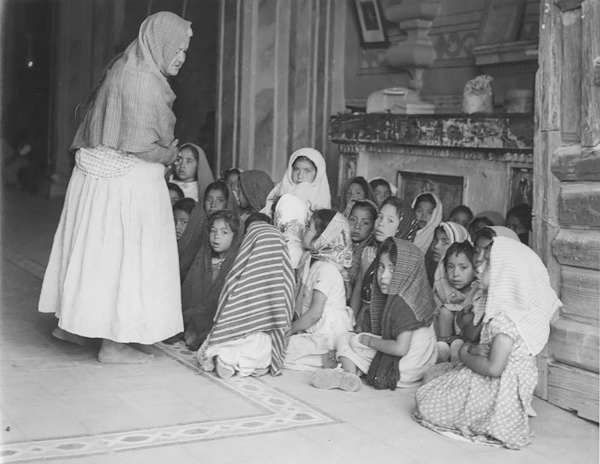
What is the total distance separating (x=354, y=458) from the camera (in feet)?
13.3

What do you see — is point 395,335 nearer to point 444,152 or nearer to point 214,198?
point 214,198

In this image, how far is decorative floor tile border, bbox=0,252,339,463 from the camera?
3.98 meters

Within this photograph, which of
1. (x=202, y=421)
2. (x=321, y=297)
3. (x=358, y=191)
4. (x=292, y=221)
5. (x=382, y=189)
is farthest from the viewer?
(x=382, y=189)

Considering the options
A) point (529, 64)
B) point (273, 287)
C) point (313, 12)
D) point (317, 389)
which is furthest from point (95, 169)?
point (313, 12)

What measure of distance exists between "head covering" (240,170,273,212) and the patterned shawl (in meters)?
2.25

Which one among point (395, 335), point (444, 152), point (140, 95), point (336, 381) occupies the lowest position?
point (336, 381)

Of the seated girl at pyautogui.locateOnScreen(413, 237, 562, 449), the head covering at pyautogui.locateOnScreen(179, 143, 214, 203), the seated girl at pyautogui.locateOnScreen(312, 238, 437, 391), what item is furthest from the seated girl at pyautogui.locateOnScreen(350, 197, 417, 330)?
the head covering at pyautogui.locateOnScreen(179, 143, 214, 203)

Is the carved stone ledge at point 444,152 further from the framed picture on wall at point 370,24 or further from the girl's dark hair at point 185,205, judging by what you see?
the girl's dark hair at point 185,205

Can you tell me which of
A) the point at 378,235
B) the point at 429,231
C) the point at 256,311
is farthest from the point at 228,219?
the point at 429,231

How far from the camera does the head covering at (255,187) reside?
7.29 m

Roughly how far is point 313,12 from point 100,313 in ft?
16.4

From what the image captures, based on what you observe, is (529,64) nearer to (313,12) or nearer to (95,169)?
(313,12)

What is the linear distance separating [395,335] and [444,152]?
8.50 ft

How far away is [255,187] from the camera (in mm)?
7336
